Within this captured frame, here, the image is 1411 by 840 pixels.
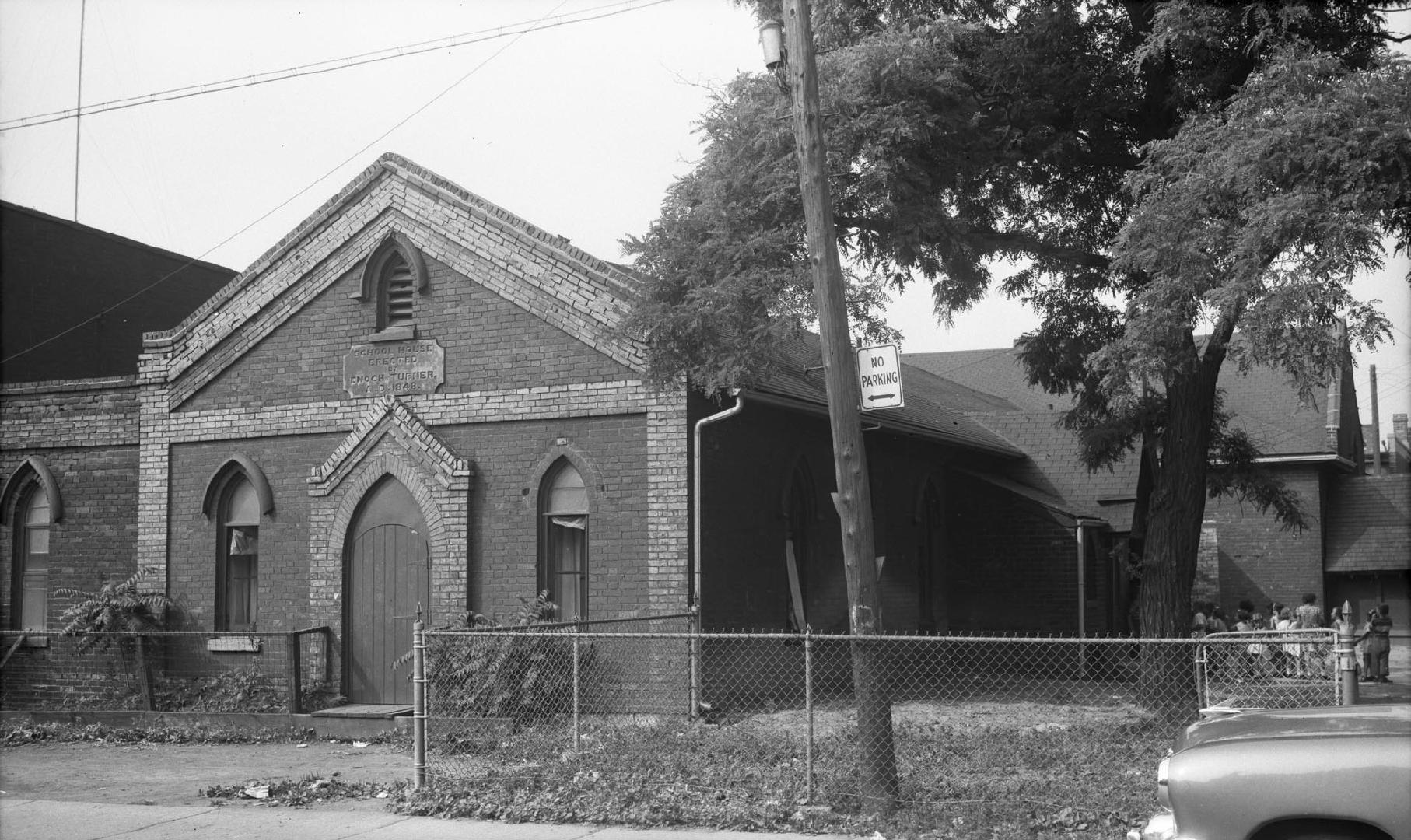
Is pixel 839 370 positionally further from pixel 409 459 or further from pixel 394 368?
pixel 394 368

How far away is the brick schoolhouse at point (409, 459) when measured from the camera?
1605 cm

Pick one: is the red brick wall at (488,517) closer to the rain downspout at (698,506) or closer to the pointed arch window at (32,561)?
the rain downspout at (698,506)

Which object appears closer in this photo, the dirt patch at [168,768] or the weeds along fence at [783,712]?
the weeds along fence at [783,712]

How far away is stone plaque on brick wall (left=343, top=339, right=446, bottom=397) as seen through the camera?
56.2ft

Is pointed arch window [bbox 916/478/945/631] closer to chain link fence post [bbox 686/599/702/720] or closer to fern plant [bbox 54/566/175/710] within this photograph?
chain link fence post [bbox 686/599/702/720]

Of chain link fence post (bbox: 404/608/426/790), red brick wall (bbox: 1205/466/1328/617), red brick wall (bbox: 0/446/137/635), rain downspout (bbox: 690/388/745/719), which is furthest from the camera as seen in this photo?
red brick wall (bbox: 1205/466/1328/617)

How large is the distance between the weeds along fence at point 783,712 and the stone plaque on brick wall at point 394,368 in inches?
143

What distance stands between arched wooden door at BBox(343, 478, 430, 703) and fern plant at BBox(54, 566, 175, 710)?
271cm

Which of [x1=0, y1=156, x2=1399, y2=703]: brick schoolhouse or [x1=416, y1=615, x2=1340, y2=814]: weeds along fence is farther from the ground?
[x1=0, y1=156, x2=1399, y2=703]: brick schoolhouse

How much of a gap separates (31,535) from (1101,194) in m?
16.4

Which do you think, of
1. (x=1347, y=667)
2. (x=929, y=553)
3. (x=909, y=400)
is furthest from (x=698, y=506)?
(x=909, y=400)

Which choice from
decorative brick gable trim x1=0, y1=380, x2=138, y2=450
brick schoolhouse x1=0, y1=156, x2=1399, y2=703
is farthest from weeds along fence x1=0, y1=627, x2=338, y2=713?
decorative brick gable trim x1=0, y1=380, x2=138, y2=450

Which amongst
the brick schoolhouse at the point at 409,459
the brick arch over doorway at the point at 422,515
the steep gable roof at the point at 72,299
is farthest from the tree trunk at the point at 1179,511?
the steep gable roof at the point at 72,299

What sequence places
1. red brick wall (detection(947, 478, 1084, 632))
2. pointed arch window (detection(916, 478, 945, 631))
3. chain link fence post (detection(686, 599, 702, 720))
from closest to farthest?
chain link fence post (detection(686, 599, 702, 720)) < pointed arch window (detection(916, 478, 945, 631)) < red brick wall (detection(947, 478, 1084, 632))
